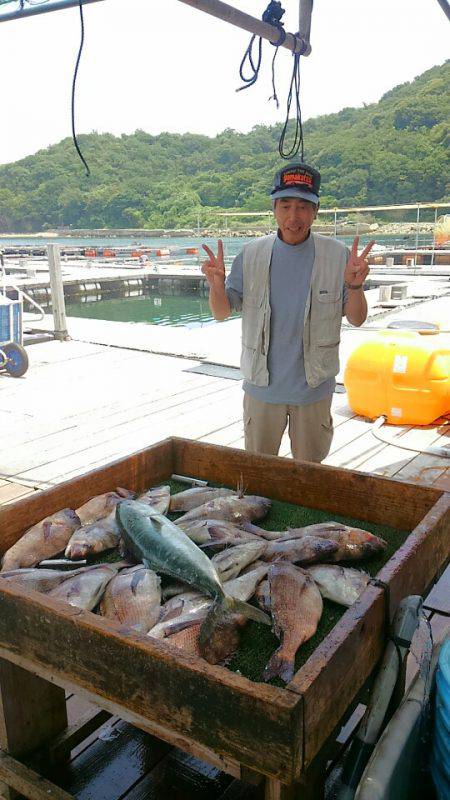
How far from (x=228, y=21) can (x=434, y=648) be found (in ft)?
9.78

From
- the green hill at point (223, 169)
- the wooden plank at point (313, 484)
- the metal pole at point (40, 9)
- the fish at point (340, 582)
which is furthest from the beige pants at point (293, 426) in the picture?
the green hill at point (223, 169)

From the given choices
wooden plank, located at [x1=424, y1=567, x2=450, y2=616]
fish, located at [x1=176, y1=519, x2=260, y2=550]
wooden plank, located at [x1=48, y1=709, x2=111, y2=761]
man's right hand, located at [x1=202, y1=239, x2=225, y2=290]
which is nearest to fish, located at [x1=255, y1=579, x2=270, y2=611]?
fish, located at [x1=176, y1=519, x2=260, y2=550]

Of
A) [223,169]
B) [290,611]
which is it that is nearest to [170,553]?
[290,611]

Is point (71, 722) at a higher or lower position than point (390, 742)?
lower

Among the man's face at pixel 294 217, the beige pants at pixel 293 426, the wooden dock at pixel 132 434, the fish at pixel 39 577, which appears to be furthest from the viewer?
the beige pants at pixel 293 426

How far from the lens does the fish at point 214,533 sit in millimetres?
1991

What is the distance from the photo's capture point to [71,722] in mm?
2240

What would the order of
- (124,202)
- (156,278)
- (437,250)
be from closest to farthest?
(437,250) < (156,278) < (124,202)

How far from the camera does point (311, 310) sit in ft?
10.2

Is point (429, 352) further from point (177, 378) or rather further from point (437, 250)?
point (437, 250)

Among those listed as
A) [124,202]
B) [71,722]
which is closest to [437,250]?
[71,722]

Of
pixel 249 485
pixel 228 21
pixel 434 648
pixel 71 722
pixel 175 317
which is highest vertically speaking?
pixel 228 21

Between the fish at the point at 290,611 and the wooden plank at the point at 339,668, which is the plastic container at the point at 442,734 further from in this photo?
the fish at the point at 290,611

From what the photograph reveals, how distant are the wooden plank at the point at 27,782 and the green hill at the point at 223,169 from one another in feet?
88.5
